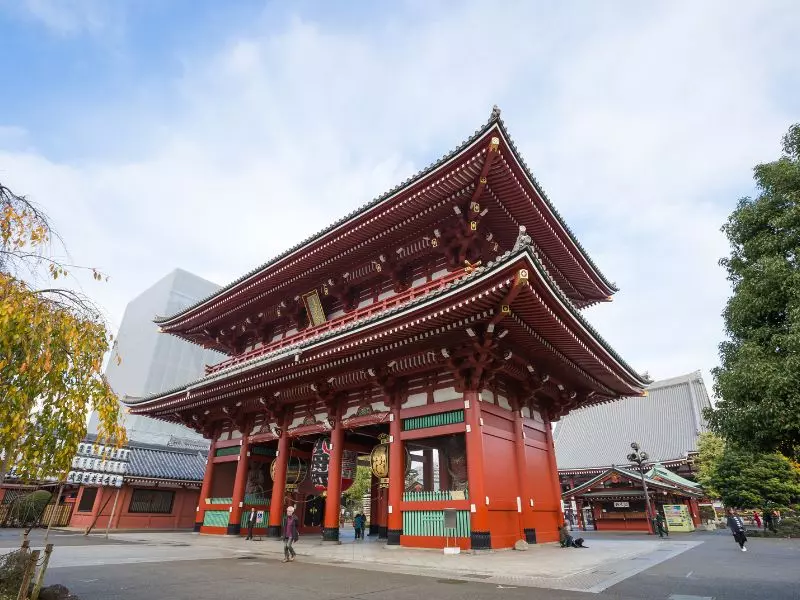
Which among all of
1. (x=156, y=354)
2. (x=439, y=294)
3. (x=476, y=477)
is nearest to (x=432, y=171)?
(x=439, y=294)

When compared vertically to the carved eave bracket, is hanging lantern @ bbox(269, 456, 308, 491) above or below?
below

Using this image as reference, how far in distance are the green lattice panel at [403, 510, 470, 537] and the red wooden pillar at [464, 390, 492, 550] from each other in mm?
335

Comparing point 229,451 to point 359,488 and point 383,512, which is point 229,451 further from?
point 359,488

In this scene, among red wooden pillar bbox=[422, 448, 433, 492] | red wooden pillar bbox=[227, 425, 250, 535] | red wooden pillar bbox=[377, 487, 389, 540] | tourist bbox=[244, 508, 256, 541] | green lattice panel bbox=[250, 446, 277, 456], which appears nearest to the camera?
tourist bbox=[244, 508, 256, 541]

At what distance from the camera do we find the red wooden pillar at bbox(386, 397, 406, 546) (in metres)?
13.8

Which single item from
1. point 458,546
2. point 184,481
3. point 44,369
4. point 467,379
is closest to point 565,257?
point 467,379

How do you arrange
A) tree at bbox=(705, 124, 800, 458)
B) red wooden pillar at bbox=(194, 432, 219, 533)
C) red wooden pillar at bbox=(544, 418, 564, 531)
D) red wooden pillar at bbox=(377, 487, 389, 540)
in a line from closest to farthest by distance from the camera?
1. tree at bbox=(705, 124, 800, 458)
2. red wooden pillar at bbox=(544, 418, 564, 531)
3. red wooden pillar at bbox=(377, 487, 389, 540)
4. red wooden pillar at bbox=(194, 432, 219, 533)

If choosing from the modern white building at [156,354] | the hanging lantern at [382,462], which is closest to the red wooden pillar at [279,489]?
the hanging lantern at [382,462]

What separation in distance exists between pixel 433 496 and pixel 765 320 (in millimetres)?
11319

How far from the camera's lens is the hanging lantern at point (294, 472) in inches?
742

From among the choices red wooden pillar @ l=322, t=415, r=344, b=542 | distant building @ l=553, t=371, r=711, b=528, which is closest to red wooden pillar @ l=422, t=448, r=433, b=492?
red wooden pillar @ l=322, t=415, r=344, b=542

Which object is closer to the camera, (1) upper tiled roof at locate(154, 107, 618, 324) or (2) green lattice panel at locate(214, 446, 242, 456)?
(1) upper tiled roof at locate(154, 107, 618, 324)

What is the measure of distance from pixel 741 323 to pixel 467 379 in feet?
28.3

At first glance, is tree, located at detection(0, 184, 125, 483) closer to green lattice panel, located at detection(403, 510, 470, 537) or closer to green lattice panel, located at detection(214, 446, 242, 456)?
green lattice panel, located at detection(403, 510, 470, 537)
